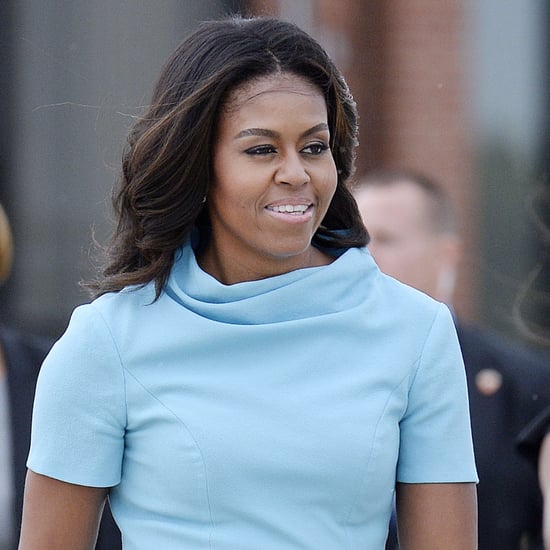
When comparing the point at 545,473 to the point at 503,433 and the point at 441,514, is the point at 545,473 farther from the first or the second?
the point at 441,514

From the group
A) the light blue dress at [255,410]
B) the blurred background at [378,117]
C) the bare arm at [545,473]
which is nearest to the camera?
the light blue dress at [255,410]

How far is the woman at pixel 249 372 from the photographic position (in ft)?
6.00

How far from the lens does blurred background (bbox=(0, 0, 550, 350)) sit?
4.35 metres

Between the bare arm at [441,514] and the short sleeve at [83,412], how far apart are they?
0.43 metres

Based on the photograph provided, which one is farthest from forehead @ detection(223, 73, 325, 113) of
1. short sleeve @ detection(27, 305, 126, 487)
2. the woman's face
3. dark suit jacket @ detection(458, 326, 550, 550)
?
dark suit jacket @ detection(458, 326, 550, 550)

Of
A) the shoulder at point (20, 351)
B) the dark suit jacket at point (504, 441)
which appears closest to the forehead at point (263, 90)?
the dark suit jacket at point (504, 441)

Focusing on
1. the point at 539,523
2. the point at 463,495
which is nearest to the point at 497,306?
the point at 539,523

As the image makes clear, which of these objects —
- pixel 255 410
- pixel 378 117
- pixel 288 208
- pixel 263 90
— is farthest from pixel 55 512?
pixel 378 117

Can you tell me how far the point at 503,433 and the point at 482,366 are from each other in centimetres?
20

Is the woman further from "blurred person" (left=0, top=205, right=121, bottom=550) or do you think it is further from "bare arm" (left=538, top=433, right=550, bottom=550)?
"blurred person" (left=0, top=205, right=121, bottom=550)

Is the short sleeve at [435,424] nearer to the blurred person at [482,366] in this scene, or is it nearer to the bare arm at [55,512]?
the bare arm at [55,512]

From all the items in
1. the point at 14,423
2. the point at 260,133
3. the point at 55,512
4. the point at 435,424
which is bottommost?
the point at 14,423

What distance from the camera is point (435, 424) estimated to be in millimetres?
1902

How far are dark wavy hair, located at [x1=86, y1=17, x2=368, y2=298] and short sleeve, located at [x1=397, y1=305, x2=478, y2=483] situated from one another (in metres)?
0.25
